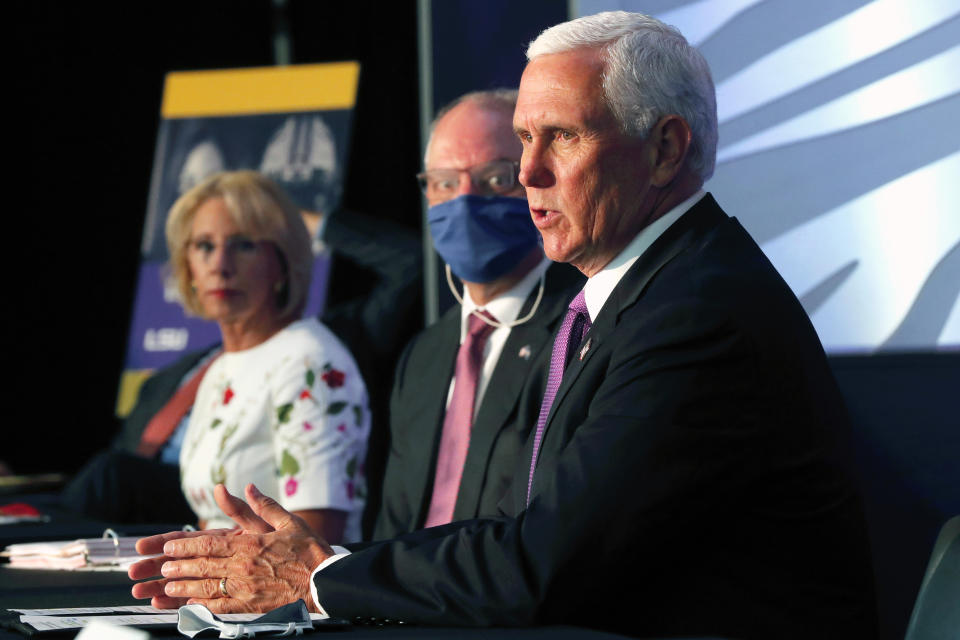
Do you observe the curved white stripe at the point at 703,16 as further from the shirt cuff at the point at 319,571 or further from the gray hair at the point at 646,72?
the shirt cuff at the point at 319,571

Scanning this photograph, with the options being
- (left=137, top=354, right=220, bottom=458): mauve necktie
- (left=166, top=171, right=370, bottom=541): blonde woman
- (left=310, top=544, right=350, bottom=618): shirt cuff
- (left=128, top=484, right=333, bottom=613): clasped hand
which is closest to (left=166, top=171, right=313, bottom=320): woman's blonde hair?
(left=166, top=171, right=370, bottom=541): blonde woman

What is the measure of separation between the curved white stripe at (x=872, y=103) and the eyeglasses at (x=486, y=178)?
1.52 feet

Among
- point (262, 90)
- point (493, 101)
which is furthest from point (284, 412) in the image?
point (262, 90)

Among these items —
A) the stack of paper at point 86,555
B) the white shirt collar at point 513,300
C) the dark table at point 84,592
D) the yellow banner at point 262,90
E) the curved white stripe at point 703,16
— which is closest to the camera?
the dark table at point 84,592

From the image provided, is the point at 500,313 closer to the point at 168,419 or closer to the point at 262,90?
the point at 168,419

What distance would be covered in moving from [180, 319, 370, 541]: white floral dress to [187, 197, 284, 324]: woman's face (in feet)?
0.65

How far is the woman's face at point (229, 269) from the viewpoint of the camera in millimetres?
3258

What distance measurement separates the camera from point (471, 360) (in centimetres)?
261

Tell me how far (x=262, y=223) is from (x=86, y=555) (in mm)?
1456

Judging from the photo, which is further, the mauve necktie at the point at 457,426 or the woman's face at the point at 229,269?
the woman's face at the point at 229,269

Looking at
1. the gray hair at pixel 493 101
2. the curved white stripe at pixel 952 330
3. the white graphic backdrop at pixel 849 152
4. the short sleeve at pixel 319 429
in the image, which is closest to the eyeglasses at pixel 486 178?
the gray hair at pixel 493 101

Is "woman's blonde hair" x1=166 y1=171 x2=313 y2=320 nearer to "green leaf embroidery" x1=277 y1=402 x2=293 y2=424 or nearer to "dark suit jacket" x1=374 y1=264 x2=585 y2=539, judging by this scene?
"green leaf embroidery" x1=277 y1=402 x2=293 y2=424

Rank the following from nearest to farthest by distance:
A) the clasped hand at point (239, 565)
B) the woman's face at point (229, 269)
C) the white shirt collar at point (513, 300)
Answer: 1. the clasped hand at point (239, 565)
2. the white shirt collar at point (513, 300)
3. the woman's face at point (229, 269)

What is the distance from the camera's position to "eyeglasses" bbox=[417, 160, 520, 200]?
8.80 ft
